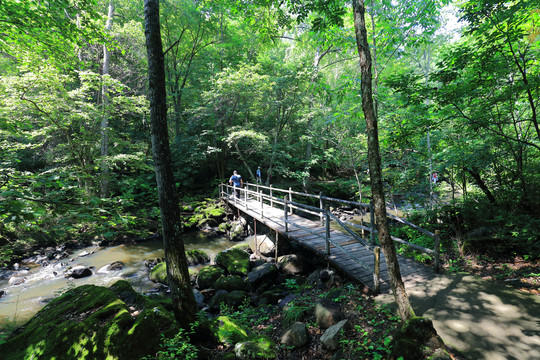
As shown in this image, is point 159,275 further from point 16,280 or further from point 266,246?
point 16,280

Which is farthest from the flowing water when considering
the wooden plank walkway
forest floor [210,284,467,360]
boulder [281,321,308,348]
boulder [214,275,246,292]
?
the wooden plank walkway

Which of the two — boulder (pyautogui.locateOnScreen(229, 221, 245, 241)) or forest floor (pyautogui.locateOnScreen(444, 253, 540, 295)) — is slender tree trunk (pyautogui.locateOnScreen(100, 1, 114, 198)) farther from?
forest floor (pyautogui.locateOnScreen(444, 253, 540, 295))

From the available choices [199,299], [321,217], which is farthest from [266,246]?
[199,299]

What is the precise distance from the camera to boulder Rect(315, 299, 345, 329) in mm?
4008

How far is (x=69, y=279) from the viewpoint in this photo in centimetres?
840

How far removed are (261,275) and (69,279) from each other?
23.9ft

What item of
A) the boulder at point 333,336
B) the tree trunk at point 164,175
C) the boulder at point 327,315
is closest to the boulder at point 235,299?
the tree trunk at point 164,175

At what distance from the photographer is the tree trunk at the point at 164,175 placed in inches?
145

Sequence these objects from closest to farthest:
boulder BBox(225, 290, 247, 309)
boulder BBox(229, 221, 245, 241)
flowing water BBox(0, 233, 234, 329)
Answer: boulder BBox(225, 290, 247, 309)
flowing water BBox(0, 233, 234, 329)
boulder BBox(229, 221, 245, 241)

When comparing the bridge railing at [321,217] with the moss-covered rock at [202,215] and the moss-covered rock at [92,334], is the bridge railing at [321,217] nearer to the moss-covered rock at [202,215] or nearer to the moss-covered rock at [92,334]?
the moss-covered rock at [202,215]

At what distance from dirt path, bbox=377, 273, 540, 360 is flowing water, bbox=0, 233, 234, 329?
283 inches

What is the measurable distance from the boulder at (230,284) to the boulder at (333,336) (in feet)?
12.4

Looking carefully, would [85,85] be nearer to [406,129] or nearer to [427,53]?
[406,129]

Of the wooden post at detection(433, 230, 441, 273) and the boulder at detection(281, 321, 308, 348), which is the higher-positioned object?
the wooden post at detection(433, 230, 441, 273)
